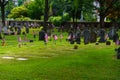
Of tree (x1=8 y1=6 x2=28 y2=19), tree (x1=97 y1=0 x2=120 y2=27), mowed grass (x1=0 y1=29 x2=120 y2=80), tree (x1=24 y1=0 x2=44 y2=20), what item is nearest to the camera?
mowed grass (x1=0 y1=29 x2=120 y2=80)

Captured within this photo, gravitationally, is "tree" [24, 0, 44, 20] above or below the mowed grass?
above

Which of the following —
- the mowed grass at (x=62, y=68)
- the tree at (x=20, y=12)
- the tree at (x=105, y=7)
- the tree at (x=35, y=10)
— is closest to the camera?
the mowed grass at (x=62, y=68)

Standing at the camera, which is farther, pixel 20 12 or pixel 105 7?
pixel 20 12

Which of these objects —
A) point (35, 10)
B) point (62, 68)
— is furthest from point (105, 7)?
point (62, 68)

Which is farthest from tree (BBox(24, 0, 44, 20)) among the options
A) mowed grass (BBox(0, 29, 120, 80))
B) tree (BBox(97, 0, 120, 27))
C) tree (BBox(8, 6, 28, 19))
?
mowed grass (BBox(0, 29, 120, 80))

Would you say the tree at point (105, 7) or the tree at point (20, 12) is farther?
the tree at point (20, 12)

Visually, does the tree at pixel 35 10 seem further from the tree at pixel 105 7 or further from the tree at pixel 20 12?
the tree at pixel 105 7

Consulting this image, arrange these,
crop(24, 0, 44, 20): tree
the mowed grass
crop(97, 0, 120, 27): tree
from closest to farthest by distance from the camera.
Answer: the mowed grass
crop(97, 0, 120, 27): tree
crop(24, 0, 44, 20): tree

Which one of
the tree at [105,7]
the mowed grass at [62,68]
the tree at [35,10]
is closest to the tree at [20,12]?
the tree at [35,10]

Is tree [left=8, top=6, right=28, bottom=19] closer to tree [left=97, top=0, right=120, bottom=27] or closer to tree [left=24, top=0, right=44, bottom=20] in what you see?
tree [left=24, top=0, right=44, bottom=20]

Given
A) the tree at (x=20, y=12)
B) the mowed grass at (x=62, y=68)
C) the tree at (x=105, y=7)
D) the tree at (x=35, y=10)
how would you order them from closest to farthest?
the mowed grass at (x=62, y=68) < the tree at (x=105, y=7) < the tree at (x=35, y=10) < the tree at (x=20, y=12)

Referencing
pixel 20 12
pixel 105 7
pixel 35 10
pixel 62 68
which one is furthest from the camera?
pixel 20 12

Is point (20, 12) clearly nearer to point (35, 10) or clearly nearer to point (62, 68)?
point (35, 10)

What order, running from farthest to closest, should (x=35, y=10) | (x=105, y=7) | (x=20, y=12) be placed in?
(x=20, y=12) < (x=35, y=10) < (x=105, y=7)
